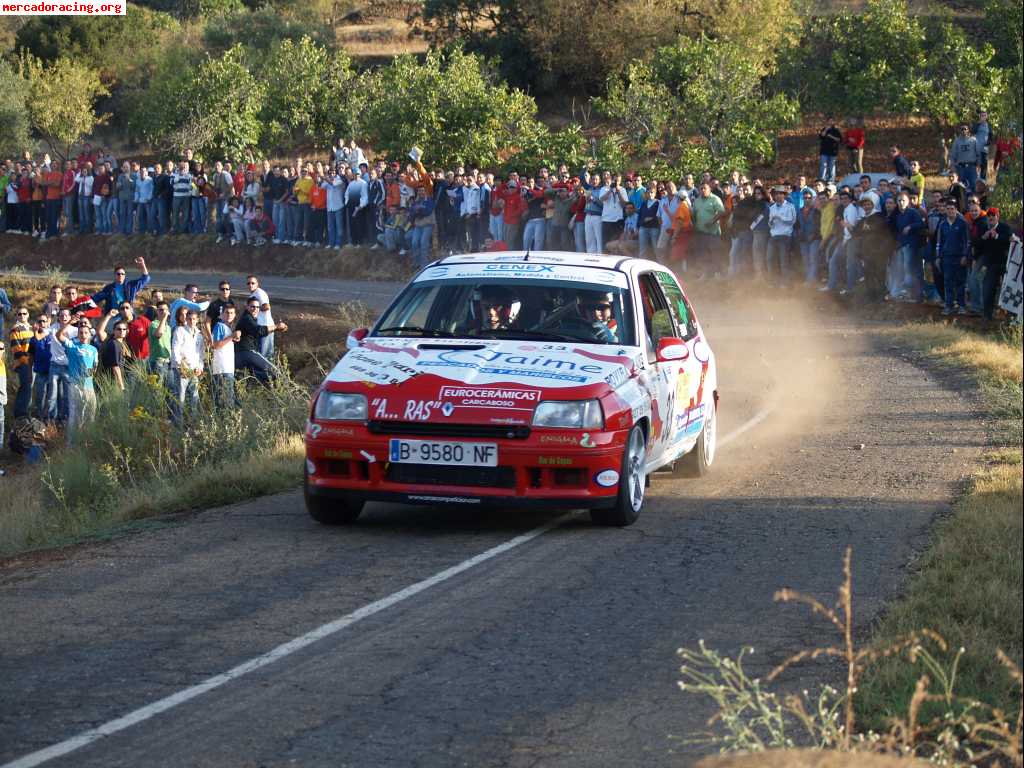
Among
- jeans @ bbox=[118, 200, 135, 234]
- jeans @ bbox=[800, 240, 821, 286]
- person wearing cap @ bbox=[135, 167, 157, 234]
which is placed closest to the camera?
jeans @ bbox=[800, 240, 821, 286]

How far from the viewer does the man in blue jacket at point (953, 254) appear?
20.7m

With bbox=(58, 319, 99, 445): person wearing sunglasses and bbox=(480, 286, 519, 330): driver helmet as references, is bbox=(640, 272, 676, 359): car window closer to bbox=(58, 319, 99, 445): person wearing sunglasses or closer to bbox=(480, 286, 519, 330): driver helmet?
bbox=(480, 286, 519, 330): driver helmet

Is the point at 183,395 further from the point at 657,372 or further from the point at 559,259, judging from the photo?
the point at 657,372

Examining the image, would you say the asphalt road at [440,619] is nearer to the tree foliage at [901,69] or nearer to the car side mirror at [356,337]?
the car side mirror at [356,337]

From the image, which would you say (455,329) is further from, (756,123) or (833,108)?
(833,108)

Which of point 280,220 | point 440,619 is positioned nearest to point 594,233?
point 280,220

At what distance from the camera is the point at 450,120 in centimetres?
3812

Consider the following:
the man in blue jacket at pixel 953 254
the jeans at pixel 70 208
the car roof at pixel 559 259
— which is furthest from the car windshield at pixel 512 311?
the jeans at pixel 70 208

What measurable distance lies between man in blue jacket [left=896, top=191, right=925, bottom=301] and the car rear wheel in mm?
14626

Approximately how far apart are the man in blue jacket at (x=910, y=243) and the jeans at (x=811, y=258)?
6.38 ft

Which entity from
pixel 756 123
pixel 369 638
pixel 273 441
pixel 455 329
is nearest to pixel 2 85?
pixel 756 123

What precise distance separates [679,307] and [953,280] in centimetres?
1109

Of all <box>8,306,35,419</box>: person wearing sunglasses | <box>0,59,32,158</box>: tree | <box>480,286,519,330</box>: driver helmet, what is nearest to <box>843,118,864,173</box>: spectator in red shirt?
<box>8,306,35,419</box>: person wearing sunglasses

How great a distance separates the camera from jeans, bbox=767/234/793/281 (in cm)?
2511
